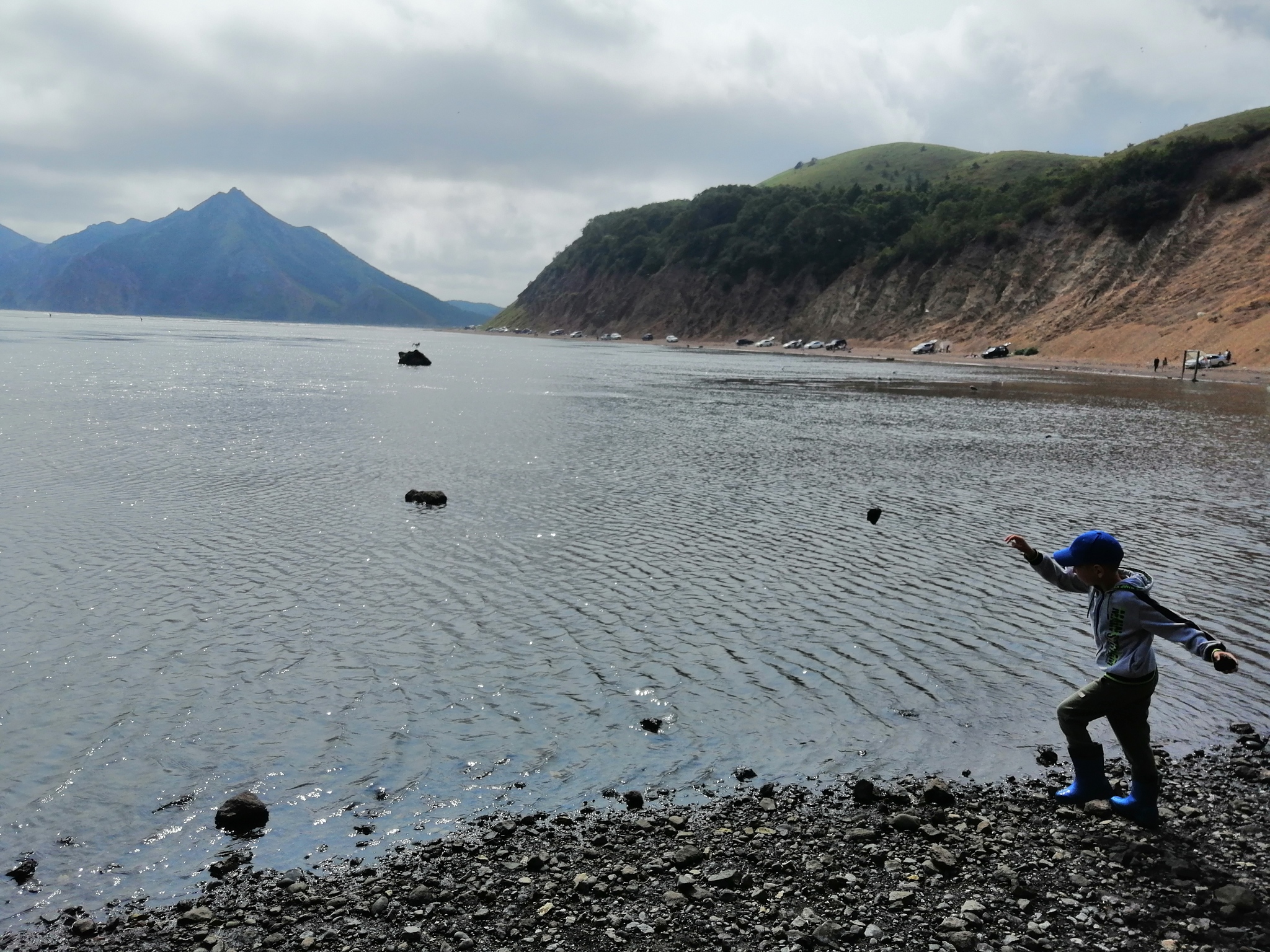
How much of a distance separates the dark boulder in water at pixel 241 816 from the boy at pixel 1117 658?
8.57m

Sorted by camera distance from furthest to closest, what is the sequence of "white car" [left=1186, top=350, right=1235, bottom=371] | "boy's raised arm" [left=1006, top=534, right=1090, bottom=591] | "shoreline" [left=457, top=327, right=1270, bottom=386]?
"white car" [left=1186, top=350, right=1235, bottom=371] < "shoreline" [left=457, top=327, right=1270, bottom=386] < "boy's raised arm" [left=1006, top=534, right=1090, bottom=591]

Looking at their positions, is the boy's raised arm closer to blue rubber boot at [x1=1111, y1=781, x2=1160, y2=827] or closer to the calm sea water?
blue rubber boot at [x1=1111, y1=781, x2=1160, y2=827]

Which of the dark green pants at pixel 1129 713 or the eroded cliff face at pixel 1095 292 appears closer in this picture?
the dark green pants at pixel 1129 713

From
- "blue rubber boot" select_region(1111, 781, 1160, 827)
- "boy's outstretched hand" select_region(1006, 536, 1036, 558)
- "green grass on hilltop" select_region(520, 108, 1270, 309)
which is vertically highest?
"green grass on hilltop" select_region(520, 108, 1270, 309)

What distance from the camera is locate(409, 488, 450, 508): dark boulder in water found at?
28141 mm

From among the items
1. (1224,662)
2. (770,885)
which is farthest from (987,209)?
(770,885)

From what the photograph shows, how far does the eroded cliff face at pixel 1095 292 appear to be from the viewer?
10231 centimetres

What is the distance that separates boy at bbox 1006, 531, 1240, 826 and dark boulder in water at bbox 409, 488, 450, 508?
2067cm

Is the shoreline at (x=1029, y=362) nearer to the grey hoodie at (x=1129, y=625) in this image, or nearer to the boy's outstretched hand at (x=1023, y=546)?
the grey hoodie at (x=1129, y=625)

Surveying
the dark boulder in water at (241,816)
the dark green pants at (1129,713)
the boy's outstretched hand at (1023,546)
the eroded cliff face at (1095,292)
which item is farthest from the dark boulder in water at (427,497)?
the eroded cliff face at (1095,292)

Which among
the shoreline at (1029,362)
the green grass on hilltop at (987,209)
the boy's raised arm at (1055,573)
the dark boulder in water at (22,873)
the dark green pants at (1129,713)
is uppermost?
the green grass on hilltop at (987,209)

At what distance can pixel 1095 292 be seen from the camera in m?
121

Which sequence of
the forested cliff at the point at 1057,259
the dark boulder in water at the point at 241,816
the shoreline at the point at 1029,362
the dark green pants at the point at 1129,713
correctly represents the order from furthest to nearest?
1. the forested cliff at the point at 1057,259
2. the shoreline at the point at 1029,362
3. the dark boulder in water at the point at 241,816
4. the dark green pants at the point at 1129,713

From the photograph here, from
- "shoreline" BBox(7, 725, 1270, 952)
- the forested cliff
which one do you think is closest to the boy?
"shoreline" BBox(7, 725, 1270, 952)
